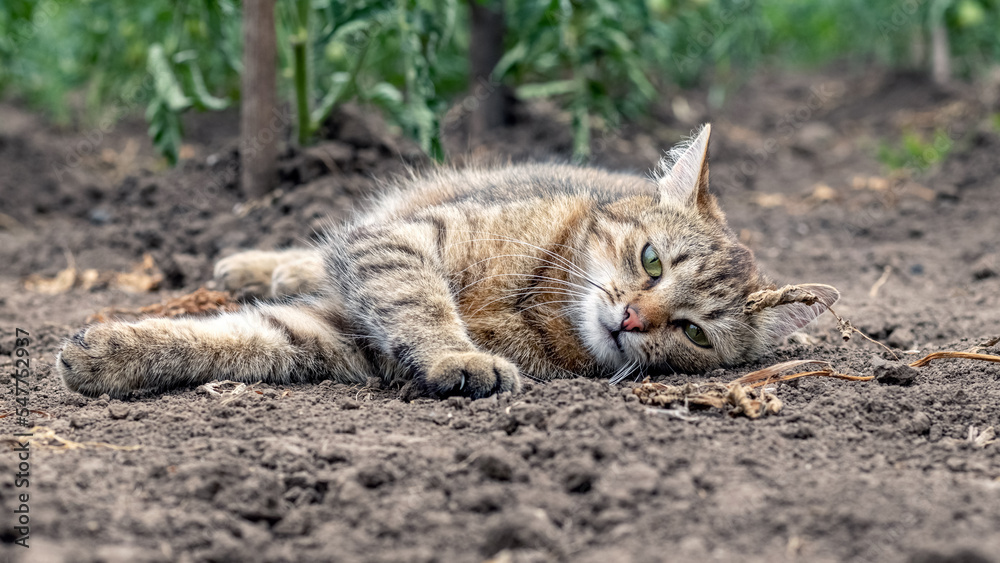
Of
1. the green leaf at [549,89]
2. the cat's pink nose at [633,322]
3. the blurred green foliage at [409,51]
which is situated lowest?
the cat's pink nose at [633,322]

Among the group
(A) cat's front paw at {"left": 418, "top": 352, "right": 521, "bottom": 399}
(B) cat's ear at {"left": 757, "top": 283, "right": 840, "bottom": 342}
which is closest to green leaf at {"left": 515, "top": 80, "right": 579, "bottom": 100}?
(B) cat's ear at {"left": 757, "top": 283, "right": 840, "bottom": 342}

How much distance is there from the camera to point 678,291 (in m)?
2.71

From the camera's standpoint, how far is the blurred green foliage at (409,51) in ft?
13.8

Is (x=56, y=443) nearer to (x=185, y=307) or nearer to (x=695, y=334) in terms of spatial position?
(x=185, y=307)

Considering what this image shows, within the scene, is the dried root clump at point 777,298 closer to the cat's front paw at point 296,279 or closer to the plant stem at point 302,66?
the cat's front paw at point 296,279

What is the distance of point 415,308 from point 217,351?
28.2 inches

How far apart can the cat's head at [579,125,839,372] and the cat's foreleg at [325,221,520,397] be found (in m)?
0.49

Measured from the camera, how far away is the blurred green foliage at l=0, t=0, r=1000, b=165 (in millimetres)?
4219

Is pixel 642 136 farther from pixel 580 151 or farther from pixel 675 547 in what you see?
pixel 675 547

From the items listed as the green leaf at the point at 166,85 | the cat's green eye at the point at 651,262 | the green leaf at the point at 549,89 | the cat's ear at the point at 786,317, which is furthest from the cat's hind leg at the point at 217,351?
the green leaf at the point at 549,89

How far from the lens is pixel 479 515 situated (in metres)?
1.63

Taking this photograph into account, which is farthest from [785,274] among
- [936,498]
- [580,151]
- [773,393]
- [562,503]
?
[562,503]

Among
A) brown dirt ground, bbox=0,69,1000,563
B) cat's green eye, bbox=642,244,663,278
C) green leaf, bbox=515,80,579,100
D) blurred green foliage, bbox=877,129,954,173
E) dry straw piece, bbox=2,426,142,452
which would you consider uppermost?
green leaf, bbox=515,80,579,100

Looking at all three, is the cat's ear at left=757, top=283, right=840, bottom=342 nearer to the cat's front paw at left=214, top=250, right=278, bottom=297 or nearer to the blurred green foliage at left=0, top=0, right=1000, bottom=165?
the blurred green foliage at left=0, top=0, right=1000, bottom=165
